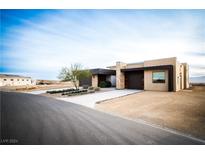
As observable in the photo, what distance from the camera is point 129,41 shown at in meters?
7.89

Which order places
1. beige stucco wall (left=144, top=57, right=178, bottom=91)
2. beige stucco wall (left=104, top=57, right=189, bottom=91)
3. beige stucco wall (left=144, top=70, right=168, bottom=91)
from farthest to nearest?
beige stucco wall (left=144, top=70, right=168, bottom=91), beige stucco wall (left=104, top=57, right=189, bottom=91), beige stucco wall (left=144, top=57, right=178, bottom=91)

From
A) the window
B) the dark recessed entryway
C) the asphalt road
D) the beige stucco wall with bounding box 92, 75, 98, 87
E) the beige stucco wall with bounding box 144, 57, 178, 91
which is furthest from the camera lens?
the beige stucco wall with bounding box 92, 75, 98, 87

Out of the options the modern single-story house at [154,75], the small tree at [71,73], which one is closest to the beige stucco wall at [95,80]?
the modern single-story house at [154,75]

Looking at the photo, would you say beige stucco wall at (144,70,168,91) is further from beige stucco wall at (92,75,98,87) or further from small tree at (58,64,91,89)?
beige stucco wall at (92,75,98,87)

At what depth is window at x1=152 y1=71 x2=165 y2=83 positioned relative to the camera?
15812mm

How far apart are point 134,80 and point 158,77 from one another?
396 cm

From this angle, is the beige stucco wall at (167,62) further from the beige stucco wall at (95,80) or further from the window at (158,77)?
the beige stucco wall at (95,80)

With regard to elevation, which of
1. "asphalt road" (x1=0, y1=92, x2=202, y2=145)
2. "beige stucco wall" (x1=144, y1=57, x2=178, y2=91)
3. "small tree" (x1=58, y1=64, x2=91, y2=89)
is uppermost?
"beige stucco wall" (x1=144, y1=57, x2=178, y2=91)

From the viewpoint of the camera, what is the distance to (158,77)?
16.1m

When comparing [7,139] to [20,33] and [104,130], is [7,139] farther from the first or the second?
[20,33]

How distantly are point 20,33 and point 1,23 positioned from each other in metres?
0.93

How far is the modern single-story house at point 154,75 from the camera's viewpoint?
15.2 meters

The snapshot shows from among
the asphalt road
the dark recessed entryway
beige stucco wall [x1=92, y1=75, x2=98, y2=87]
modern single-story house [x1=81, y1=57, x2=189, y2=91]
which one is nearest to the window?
modern single-story house [x1=81, y1=57, x2=189, y2=91]
